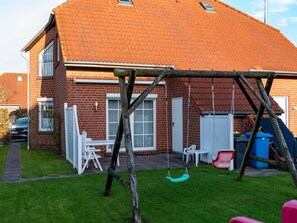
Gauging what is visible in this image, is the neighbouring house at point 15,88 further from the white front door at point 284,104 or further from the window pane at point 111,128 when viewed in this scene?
the white front door at point 284,104

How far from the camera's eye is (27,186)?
8.72 meters

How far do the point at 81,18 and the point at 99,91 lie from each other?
3.81 metres

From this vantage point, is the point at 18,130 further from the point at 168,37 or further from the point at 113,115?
the point at 168,37

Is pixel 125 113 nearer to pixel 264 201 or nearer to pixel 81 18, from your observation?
pixel 264 201

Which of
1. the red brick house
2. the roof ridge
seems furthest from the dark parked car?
the red brick house

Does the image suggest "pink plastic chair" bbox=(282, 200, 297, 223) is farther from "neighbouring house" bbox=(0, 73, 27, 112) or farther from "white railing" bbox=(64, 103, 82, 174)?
"neighbouring house" bbox=(0, 73, 27, 112)

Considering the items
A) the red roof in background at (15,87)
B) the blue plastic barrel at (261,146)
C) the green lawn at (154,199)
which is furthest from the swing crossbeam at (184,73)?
the red roof in background at (15,87)

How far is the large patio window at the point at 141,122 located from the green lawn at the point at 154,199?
181 inches

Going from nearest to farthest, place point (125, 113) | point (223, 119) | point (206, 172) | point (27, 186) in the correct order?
point (125, 113) < point (27, 186) < point (206, 172) < point (223, 119)

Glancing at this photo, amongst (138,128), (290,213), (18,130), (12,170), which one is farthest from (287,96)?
(18,130)

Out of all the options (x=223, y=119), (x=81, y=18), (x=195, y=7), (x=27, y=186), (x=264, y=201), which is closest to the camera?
(x=264, y=201)

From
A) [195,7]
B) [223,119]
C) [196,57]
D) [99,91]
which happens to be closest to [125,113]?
[223,119]

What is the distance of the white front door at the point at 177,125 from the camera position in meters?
14.0

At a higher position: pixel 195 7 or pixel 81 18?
pixel 195 7
